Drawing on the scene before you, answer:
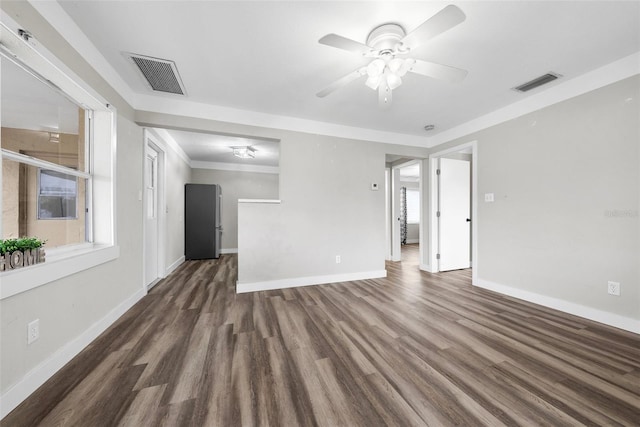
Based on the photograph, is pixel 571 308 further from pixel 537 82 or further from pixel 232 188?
pixel 232 188

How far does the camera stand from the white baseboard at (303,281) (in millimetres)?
3050

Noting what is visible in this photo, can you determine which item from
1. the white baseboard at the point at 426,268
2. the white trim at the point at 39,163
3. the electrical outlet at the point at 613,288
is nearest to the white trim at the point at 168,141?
the white trim at the point at 39,163

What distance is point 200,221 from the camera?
17.0ft

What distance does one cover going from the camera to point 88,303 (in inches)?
70.8

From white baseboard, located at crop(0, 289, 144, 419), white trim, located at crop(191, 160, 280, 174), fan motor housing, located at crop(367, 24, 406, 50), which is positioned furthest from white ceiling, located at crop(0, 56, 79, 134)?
white trim, located at crop(191, 160, 280, 174)

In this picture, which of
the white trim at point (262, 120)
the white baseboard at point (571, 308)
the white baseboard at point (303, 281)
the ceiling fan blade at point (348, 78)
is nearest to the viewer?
the ceiling fan blade at point (348, 78)

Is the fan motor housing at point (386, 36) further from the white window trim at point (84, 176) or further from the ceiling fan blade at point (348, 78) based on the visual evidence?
the white window trim at point (84, 176)

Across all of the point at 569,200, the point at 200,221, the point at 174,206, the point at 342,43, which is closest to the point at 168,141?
the point at 174,206

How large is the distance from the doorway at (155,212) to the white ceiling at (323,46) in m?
1.22

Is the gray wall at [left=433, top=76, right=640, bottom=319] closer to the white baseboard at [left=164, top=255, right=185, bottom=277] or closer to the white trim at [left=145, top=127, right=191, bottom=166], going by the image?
the white trim at [left=145, top=127, right=191, bottom=166]

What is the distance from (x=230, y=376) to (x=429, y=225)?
3.79 metres

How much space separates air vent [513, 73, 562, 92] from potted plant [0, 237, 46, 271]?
171 inches

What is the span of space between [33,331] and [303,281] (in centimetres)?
247

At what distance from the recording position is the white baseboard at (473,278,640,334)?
6.61ft
